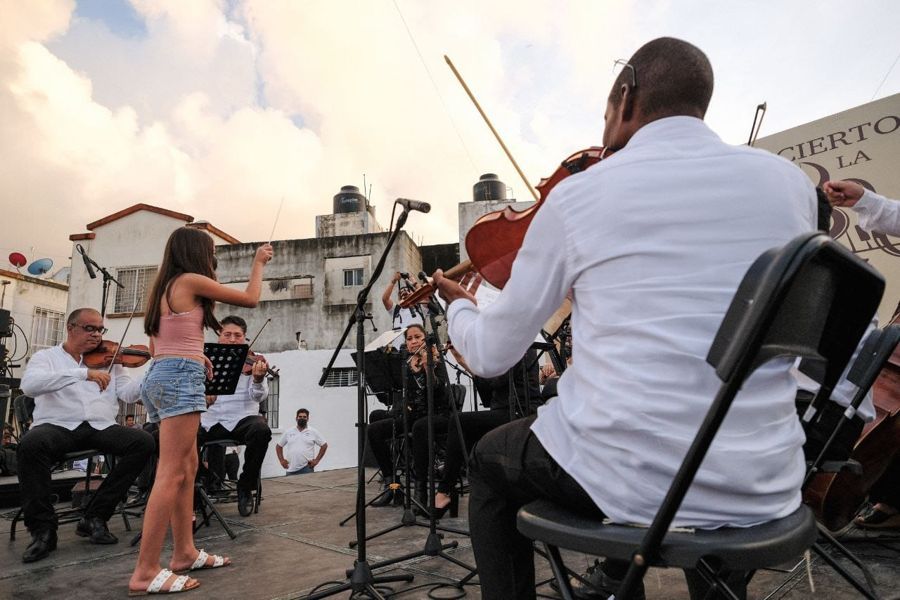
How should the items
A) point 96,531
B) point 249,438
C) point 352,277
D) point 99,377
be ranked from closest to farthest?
point 96,531 < point 99,377 < point 249,438 < point 352,277

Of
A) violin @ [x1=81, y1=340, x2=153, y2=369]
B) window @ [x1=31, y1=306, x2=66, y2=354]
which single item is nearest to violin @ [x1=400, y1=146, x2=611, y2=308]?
violin @ [x1=81, y1=340, x2=153, y2=369]

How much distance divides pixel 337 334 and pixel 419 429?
50.9ft

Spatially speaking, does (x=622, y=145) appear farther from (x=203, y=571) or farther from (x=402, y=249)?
(x=402, y=249)

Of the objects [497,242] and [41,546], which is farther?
[41,546]

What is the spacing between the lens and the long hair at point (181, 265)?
3229mm

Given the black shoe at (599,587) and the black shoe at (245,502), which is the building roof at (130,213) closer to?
the black shoe at (245,502)

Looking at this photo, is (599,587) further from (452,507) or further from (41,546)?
(41,546)

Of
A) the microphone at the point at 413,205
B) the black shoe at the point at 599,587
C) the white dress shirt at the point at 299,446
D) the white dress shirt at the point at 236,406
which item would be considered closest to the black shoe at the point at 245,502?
the white dress shirt at the point at 236,406

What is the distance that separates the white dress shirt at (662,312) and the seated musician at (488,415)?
300 cm

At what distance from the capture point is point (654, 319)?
1.15 m

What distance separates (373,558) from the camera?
3455mm

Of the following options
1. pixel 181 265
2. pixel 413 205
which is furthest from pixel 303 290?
pixel 413 205

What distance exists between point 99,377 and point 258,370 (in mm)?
1442

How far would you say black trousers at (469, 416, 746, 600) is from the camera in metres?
1.36
